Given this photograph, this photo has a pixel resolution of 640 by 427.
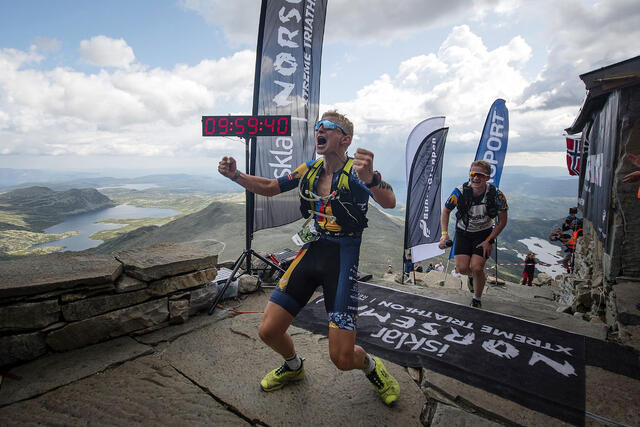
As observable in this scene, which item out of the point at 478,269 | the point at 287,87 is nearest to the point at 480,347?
the point at 478,269

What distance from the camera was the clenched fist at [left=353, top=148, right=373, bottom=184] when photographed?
8.21 feet

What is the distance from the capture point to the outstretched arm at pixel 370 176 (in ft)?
8.23

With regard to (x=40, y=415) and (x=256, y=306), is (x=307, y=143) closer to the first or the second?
(x=256, y=306)

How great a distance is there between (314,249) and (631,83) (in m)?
6.74

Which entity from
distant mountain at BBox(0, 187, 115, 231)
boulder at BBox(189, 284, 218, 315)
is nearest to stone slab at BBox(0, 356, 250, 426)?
boulder at BBox(189, 284, 218, 315)

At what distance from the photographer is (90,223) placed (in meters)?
84.2

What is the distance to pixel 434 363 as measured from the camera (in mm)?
3426

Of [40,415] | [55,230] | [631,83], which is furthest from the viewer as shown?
[55,230]

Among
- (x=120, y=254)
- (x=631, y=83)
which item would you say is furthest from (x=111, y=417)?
(x=631, y=83)

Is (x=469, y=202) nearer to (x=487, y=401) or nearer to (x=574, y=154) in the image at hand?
(x=487, y=401)

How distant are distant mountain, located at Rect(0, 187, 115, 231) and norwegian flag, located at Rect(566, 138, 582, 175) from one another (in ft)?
287

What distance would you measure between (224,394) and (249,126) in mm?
3694

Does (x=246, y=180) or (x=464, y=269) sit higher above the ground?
(x=246, y=180)

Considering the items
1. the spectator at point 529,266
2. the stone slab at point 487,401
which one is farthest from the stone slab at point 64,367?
the spectator at point 529,266
